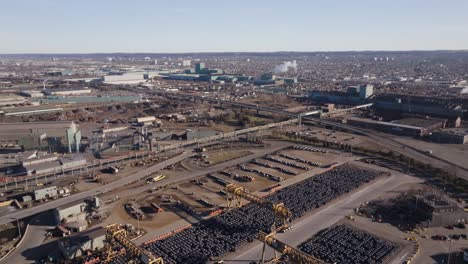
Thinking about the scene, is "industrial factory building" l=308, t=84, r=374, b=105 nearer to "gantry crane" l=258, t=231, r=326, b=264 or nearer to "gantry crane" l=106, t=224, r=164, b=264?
"gantry crane" l=258, t=231, r=326, b=264

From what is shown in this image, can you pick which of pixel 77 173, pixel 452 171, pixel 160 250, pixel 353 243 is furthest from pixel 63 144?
pixel 452 171

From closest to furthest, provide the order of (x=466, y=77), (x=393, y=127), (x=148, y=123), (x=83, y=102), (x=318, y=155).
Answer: (x=318, y=155) → (x=393, y=127) → (x=148, y=123) → (x=83, y=102) → (x=466, y=77)

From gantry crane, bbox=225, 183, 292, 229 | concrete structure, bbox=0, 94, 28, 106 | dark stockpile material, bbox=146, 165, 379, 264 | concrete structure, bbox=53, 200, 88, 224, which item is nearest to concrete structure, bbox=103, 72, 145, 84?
→ concrete structure, bbox=0, 94, 28, 106

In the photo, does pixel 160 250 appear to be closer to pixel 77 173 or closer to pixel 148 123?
pixel 77 173

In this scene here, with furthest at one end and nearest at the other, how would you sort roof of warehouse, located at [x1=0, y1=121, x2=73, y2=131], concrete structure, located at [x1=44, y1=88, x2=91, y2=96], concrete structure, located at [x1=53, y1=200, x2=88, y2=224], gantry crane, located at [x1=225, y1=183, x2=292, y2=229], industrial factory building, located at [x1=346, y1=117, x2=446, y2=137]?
concrete structure, located at [x1=44, y1=88, x2=91, y2=96], industrial factory building, located at [x1=346, y1=117, x2=446, y2=137], roof of warehouse, located at [x1=0, y1=121, x2=73, y2=131], concrete structure, located at [x1=53, y1=200, x2=88, y2=224], gantry crane, located at [x1=225, y1=183, x2=292, y2=229]

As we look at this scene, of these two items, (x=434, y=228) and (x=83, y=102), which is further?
(x=83, y=102)

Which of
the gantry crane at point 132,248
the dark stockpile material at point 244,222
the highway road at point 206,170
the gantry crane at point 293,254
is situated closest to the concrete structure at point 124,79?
the highway road at point 206,170
